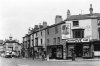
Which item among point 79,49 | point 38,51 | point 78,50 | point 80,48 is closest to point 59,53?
point 78,50

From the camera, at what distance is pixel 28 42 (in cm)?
8488

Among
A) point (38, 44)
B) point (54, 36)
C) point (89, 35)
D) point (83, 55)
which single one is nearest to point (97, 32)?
point (89, 35)

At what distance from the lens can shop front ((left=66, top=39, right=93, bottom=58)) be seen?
164 ft

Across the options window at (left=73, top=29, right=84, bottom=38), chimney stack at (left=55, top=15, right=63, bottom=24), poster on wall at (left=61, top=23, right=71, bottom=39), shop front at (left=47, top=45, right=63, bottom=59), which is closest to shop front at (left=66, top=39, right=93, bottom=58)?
window at (left=73, top=29, right=84, bottom=38)

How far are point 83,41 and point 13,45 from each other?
290ft

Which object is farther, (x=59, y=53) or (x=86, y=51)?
(x=59, y=53)

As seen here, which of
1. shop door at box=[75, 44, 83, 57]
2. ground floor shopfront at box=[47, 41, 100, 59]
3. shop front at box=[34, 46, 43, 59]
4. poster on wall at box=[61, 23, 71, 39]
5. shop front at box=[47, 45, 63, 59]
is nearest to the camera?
ground floor shopfront at box=[47, 41, 100, 59]

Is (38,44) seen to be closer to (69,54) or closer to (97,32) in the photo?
(69,54)

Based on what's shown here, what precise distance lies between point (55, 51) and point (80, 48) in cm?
908

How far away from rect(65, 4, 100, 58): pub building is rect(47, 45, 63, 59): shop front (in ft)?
11.0

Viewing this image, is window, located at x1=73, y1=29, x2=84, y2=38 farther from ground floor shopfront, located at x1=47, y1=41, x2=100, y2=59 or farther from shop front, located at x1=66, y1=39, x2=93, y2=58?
ground floor shopfront, located at x1=47, y1=41, x2=100, y2=59

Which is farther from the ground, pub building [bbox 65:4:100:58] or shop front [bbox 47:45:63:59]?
pub building [bbox 65:4:100:58]

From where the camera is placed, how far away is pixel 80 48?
5166 centimetres

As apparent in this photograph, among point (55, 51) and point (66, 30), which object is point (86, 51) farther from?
point (55, 51)
